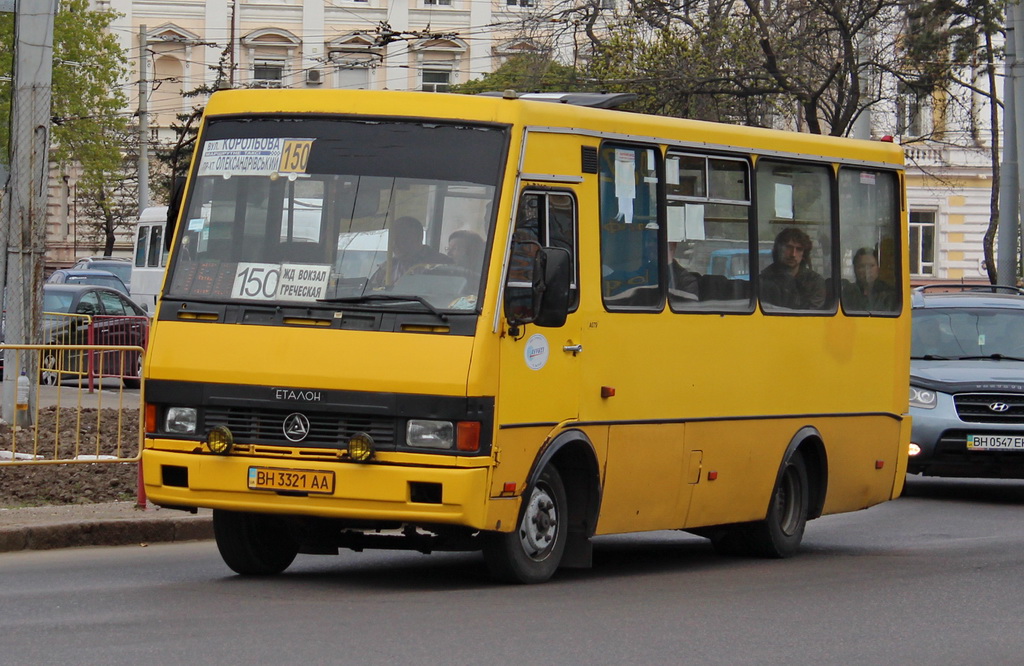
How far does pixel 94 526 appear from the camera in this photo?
37.8ft

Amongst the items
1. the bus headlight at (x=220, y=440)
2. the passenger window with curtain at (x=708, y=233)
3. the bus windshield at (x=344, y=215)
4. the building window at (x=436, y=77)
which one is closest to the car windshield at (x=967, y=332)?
the passenger window with curtain at (x=708, y=233)

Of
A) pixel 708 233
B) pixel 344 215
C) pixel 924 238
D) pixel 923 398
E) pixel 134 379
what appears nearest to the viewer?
pixel 344 215

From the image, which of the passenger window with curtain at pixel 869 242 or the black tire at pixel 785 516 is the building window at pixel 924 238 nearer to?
the passenger window with curtain at pixel 869 242

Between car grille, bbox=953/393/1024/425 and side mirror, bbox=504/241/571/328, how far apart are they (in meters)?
7.43

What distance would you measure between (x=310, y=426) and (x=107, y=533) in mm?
3047

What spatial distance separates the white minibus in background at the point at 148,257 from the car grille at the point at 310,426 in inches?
1273

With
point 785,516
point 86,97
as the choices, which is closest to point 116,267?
point 86,97

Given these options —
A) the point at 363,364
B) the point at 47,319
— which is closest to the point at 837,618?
the point at 363,364

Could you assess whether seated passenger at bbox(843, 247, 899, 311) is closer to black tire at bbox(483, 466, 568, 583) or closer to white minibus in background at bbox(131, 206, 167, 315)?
black tire at bbox(483, 466, 568, 583)

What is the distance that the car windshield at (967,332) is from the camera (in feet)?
54.5

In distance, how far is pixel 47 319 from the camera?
23.4m

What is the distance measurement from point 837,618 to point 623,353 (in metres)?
2.05

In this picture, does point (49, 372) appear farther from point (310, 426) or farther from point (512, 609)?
point (512, 609)

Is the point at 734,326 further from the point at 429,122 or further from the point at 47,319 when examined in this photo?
the point at 47,319
